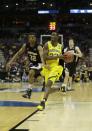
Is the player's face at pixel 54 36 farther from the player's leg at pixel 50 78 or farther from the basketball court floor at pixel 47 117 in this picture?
the basketball court floor at pixel 47 117

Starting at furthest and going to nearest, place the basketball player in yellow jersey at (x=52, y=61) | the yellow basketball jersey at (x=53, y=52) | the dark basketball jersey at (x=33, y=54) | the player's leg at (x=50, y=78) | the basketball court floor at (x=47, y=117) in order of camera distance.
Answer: the dark basketball jersey at (x=33, y=54), the yellow basketball jersey at (x=53, y=52), the basketball player in yellow jersey at (x=52, y=61), the player's leg at (x=50, y=78), the basketball court floor at (x=47, y=117)

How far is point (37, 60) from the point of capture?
11.3m

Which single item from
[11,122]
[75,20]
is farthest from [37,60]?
[75,20]

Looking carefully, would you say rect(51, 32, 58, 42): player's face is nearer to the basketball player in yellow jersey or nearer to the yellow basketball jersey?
the basketball player in yellow jersey

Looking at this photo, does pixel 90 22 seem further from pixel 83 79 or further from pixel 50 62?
pixel 50 62

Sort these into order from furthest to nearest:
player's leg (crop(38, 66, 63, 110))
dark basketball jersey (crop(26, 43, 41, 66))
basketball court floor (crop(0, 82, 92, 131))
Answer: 1. dark basketball jersey (crop(26, 43, 41, 66))
2. player's leg (crop(38, 66, 63, 110))
3. basketball court floor (crop(0, 82, 92, 131))

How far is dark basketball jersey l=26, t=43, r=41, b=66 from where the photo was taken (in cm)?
1115

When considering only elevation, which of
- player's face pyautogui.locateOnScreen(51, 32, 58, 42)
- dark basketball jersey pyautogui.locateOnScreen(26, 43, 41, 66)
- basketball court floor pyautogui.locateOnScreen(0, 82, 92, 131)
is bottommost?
basketball court floor pyautogui.locateOnScreen(0, 82, 92, 131)

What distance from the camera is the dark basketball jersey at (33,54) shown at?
439 inches

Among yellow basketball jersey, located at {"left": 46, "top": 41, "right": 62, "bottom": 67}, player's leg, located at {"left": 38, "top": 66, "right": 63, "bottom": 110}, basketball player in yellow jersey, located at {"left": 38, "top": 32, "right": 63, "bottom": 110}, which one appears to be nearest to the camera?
player's leg, located at {"left": 38, "top": 66, "right": 63, "bottom": 110}

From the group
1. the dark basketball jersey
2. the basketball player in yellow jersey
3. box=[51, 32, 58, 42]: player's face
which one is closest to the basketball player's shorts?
the basketball player in yellow jersey

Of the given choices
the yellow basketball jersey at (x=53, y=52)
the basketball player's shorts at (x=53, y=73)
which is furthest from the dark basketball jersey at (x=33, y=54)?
the basketball player's shorts at (x=53, y=73)

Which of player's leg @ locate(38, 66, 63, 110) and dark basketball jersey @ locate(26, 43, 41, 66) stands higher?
dark basketball jersey @ locate(26, 43, 41, 66)

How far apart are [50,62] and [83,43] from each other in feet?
71.1
